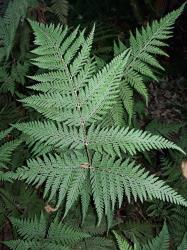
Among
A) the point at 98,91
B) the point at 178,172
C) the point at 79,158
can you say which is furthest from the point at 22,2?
the point at 178,172

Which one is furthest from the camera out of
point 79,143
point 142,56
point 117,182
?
point 142,56

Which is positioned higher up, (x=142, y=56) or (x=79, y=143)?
(x=142, y=56)

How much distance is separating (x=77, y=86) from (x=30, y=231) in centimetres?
124

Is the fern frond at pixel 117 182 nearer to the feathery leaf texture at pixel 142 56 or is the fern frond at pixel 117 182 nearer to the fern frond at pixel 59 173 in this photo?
the fern frond at pixel 59 173

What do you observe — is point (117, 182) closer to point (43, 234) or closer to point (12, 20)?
point (43, 234)

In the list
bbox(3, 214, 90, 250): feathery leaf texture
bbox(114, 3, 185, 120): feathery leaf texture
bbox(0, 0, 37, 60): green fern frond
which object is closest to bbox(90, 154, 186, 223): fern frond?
bbox(114, 3, 185, 120): feathery leaf texture

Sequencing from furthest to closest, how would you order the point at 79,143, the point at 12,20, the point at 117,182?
the point at 12,20 → the point at 79,143 → the point at 117,182

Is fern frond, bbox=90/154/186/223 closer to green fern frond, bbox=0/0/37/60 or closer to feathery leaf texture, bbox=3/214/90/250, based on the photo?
feathery leaf texture, bbox=3/214/90/250

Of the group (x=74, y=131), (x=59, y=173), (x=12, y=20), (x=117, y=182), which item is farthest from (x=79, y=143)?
(x=12, y=20)

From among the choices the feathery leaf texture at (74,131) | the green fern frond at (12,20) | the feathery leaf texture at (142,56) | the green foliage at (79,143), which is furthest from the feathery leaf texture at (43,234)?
the green fern frond at (12,20)

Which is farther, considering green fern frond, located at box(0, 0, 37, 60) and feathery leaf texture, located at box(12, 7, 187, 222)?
green fern frond, located at box(0, 0, 37, 60)

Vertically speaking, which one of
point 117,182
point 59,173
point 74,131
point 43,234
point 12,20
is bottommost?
point 43,234

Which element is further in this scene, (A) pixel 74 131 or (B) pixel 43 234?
(B) pixel 43 234

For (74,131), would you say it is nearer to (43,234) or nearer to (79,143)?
(79,143)
